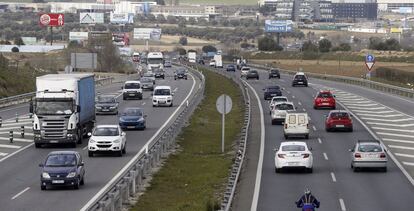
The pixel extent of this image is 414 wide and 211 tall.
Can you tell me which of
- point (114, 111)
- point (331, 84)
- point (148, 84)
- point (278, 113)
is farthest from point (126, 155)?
point (331, 84)

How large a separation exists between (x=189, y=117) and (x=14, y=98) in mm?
19677

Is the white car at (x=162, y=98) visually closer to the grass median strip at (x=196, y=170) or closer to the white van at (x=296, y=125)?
the grass median strip at (x=196, y=170)

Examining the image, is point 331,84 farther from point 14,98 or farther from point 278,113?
point 278,113

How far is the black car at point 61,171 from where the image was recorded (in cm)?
Result: 3391

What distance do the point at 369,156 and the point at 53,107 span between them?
49.8 ft

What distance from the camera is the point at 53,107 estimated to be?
47.6m

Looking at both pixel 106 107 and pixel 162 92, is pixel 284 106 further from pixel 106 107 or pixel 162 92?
pixel 162 92

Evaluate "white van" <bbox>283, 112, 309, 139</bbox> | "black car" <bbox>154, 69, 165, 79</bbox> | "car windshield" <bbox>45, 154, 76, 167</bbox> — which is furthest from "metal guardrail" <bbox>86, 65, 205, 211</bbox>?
"black car" <bbox>154, 69, 165, 79</bbox>

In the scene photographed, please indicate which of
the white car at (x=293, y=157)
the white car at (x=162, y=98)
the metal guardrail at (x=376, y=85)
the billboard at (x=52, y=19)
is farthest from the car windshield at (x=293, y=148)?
the billboard at (x=52, y=19)

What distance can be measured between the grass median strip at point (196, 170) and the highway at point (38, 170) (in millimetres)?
1763

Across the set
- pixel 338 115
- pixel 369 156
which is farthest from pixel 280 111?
pixel 369 156

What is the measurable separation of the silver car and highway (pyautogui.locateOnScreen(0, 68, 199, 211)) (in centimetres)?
870

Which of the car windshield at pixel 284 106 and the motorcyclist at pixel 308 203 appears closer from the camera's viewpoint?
the motorcyclist at pixel 308 203

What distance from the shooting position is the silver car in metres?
39.0
